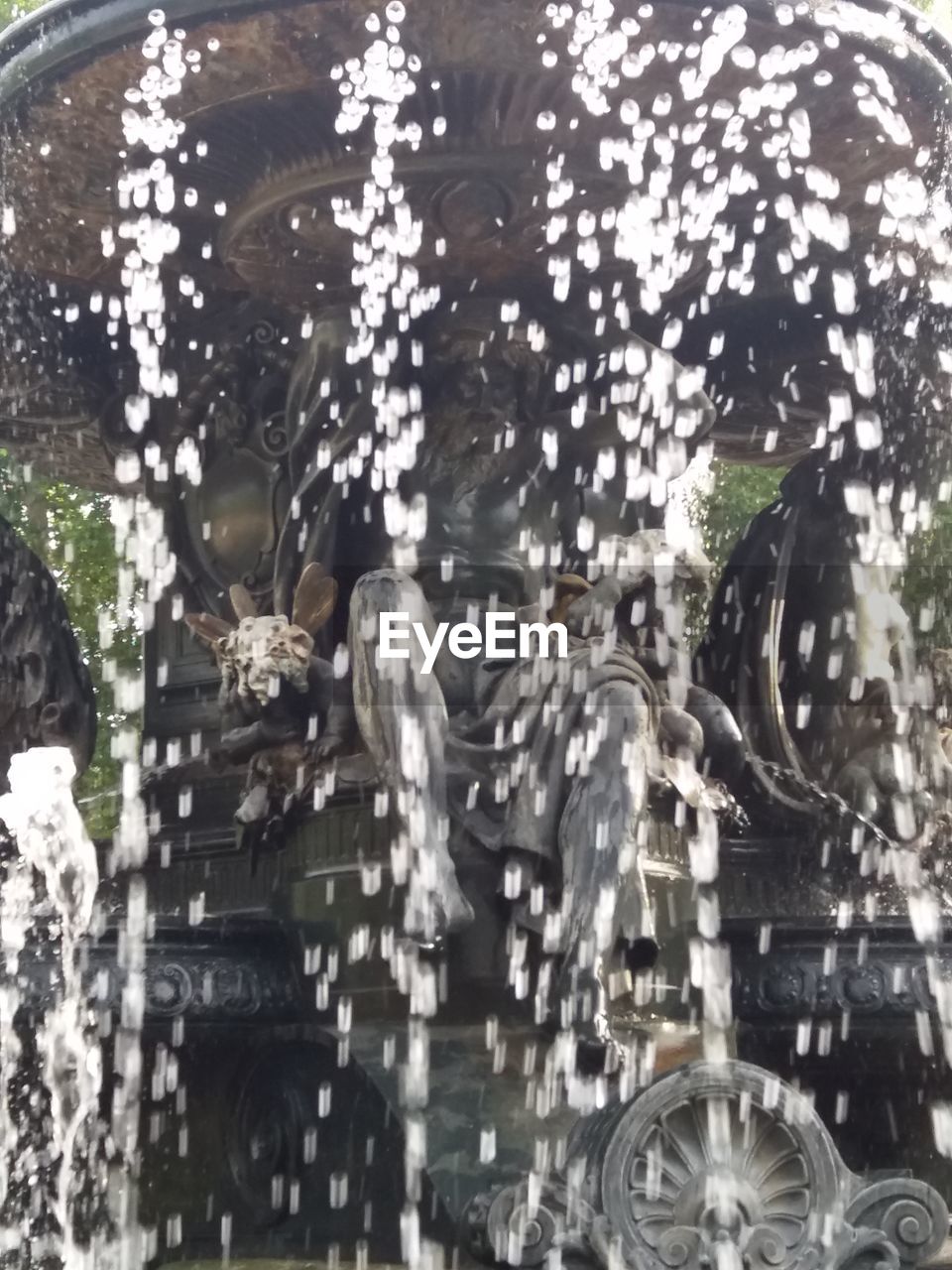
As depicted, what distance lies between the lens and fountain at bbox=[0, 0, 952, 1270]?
14.9 ft

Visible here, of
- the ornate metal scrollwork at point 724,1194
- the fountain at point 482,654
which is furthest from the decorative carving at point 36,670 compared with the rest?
the ornate metal scrollwork at point 724,1194

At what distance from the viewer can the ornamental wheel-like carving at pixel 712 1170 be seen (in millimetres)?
3982

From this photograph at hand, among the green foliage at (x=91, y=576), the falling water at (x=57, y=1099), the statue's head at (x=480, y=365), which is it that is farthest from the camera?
the green foliage at (x=91, y=576)

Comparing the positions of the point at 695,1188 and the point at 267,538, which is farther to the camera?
the point at 267,538

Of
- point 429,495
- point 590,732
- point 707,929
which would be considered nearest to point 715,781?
point 707,929

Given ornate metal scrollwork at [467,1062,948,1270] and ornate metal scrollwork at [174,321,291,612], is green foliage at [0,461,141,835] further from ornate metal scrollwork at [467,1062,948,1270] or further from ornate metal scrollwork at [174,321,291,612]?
ornate metal scrollwork at [467,1062,948,1270]

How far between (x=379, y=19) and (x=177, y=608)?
224 centimetres

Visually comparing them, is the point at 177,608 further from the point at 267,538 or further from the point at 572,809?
the point at 572,809

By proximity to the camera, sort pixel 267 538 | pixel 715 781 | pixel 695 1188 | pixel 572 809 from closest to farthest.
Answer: pixel 695 1188 → pixel 572 809 → pixel 715 781 → pixel 267 538

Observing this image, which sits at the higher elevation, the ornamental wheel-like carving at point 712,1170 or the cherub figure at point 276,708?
the cherub figure at point 276,708

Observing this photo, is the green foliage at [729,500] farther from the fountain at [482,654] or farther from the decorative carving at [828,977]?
the decorative carving at [828,977]

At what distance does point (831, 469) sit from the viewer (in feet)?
21.3

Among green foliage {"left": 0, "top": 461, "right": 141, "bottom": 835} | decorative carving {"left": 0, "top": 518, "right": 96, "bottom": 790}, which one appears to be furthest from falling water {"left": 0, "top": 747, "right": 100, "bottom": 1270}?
green foliage {"left": 0, "top": 461, "right": 141, "bottom": 835}

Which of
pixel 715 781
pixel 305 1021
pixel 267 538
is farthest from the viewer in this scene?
pixel 267 538
